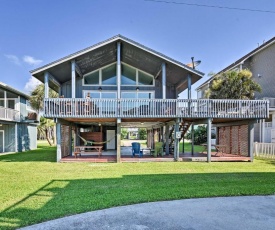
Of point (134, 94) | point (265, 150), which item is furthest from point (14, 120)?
point (265, 150)

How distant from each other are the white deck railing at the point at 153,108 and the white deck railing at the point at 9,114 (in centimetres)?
731

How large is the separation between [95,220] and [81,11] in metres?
11.3

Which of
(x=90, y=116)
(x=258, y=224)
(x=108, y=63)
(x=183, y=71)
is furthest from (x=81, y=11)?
(x=258, y=224)

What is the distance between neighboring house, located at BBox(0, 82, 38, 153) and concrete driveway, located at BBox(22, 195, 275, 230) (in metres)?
16.0

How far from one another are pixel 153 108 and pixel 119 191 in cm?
684

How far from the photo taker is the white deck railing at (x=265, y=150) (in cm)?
1399

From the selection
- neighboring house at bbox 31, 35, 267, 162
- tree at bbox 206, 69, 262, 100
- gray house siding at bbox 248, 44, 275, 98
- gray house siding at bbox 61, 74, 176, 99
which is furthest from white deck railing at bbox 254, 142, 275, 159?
gray house siding at bbox 61, 74, 176, 99

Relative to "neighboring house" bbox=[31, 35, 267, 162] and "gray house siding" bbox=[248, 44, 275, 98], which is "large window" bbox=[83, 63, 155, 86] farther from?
"gray house siding" bbox=[248, 44, 275, 98]

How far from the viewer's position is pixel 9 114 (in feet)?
60.2

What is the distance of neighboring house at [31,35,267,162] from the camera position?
40.7 ft

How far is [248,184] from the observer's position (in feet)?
23.4

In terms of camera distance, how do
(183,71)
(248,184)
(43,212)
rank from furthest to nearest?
(183,71)
(248,184)
(43,212)

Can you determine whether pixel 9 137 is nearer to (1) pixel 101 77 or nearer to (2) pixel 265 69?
(1) pixel 101 77

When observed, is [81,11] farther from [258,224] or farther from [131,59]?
[258,224]
